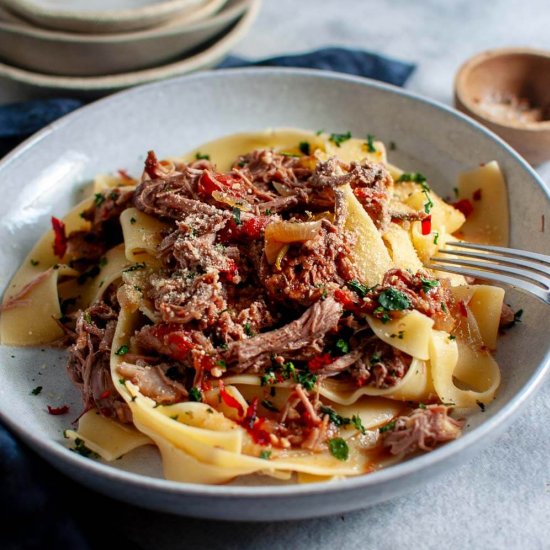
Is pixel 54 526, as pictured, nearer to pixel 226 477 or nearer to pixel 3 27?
pixel 226 477

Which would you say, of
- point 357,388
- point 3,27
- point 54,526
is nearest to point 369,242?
point 357,388

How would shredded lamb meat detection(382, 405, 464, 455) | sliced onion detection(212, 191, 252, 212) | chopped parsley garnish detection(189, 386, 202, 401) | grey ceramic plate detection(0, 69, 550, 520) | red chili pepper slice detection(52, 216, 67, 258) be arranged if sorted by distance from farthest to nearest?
red chili pepper slice detection(52, 216, 67, 258) < sliced onion detection(212, 191, 252, 212) < chopped parsley garnish detection(189, 386, 202, 401) < shredded lamb meat detection(382, 405, 464, 455) < grey ceramic plate detection(0, 69, 550, 520)

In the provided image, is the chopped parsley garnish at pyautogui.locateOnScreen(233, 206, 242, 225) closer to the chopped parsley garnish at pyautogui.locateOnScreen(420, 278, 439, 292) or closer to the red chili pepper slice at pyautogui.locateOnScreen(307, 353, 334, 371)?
the red chili pepper slice at pyautogui.locateOnScreen(307, 353, 334, 371)

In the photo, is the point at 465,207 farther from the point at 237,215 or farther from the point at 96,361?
the point at 96,361

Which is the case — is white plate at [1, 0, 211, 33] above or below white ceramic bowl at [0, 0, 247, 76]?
above

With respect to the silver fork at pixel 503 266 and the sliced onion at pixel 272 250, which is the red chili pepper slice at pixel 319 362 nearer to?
the sliced onion at pixel 272 250

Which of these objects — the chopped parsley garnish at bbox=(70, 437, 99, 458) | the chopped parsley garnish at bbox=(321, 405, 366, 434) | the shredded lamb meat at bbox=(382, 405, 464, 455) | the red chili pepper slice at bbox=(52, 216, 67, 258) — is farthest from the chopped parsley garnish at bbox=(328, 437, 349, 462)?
the red chili pepper slice at bbox=(52, 216, 67, 258)

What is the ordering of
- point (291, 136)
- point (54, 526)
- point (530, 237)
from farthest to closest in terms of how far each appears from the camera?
1. point (291, 136)
2. point (530, 237)
3. point (54, 526)
